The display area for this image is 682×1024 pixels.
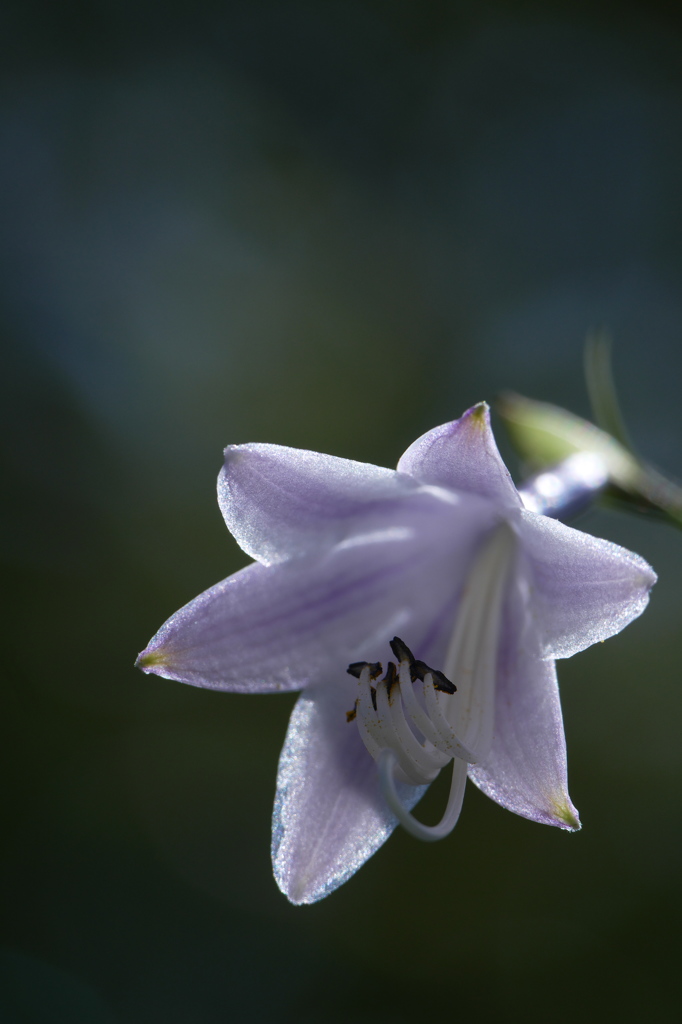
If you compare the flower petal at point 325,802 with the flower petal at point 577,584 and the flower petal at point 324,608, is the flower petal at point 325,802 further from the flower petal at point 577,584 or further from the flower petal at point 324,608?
the flower petal at point 577,584

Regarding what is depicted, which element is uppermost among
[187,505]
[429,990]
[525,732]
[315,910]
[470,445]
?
[187,505]

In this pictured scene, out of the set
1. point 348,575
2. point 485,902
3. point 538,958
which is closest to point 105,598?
point 485,902

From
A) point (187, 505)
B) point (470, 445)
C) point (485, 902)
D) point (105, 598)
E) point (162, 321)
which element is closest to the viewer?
point (470, 445)

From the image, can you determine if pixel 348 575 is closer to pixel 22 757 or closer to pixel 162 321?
pixel 22 757

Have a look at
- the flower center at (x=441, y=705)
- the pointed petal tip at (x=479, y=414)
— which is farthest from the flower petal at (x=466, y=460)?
the flower center at (x=441, y=705)

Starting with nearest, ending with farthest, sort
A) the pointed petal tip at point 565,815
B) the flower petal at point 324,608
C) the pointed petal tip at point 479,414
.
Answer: the pointed petal tip at point 479,414 < the pointed petal tip at point 565,815 < the flower petal at point 324,608

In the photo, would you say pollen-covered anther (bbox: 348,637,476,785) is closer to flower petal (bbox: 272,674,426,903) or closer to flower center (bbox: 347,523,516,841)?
flower center (bbox: 347,523,516,841)

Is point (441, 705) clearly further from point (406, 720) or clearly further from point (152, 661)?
point (152, 661)

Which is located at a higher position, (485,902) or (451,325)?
(451,325)
